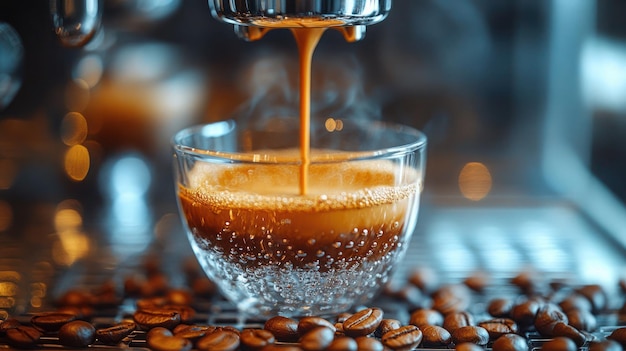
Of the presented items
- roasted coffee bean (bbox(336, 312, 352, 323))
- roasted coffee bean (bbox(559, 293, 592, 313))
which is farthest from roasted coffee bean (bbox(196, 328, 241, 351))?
roasted coffee bean (bbox(559, 293, 592, 313))

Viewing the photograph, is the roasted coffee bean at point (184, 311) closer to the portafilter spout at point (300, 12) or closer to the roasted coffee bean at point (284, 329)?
the roasted coffee bean at point (284, 329)

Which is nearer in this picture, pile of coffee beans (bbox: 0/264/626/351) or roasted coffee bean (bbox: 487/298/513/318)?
pile of coffee beans (bbox: 0/264/626/351)

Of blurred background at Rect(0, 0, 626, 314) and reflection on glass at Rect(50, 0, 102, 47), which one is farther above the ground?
reflection on glass at Rect(50, 0, 102, 47)

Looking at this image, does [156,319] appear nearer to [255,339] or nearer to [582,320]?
[255,339]

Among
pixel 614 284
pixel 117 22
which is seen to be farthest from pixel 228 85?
pixel 614 284

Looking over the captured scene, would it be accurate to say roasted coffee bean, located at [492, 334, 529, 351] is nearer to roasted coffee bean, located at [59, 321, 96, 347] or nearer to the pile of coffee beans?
the pile of coffee beans

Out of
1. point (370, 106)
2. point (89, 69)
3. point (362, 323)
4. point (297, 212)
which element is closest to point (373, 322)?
point (362, 323)

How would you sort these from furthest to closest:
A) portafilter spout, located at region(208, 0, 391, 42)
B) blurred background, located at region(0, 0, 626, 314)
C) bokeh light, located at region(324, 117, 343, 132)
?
1. blurred background, located at region(0, 0, 626, 314)
2. bokeh light, located at region(324, 117, 343, 132)
3. portafilter spout, located at region(208, 0, 391, 42)

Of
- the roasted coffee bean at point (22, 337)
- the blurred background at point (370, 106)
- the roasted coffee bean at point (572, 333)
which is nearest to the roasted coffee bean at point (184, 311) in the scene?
the roasted coffee bean at point (22, 337)
